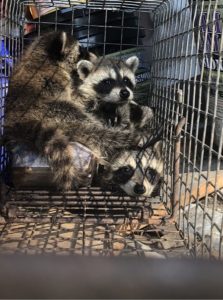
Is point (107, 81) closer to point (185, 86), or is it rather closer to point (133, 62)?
point (133, 62)

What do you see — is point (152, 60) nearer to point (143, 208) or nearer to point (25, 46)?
point (25, 46)

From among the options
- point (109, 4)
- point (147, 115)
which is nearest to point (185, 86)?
point (147, 115)

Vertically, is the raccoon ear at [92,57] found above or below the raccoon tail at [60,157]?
above

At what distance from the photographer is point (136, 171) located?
308 centimetres

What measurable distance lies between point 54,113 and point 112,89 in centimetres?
60

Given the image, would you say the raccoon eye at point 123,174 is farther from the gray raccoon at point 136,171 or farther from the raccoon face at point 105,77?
the raccoon face at point 105,77

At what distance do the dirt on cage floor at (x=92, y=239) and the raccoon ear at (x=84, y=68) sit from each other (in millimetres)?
1305

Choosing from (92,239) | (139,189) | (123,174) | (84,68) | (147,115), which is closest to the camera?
(92,239)

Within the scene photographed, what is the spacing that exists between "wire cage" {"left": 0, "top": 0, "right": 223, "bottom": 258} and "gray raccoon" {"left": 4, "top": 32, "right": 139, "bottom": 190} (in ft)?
0.42

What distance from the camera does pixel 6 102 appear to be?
3.00 meters

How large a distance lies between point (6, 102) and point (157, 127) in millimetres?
991

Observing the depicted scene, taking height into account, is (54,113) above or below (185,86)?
below

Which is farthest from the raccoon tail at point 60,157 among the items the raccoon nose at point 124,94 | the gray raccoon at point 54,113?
the raccoon nose at point 124,94

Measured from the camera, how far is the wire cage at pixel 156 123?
6.93ft
